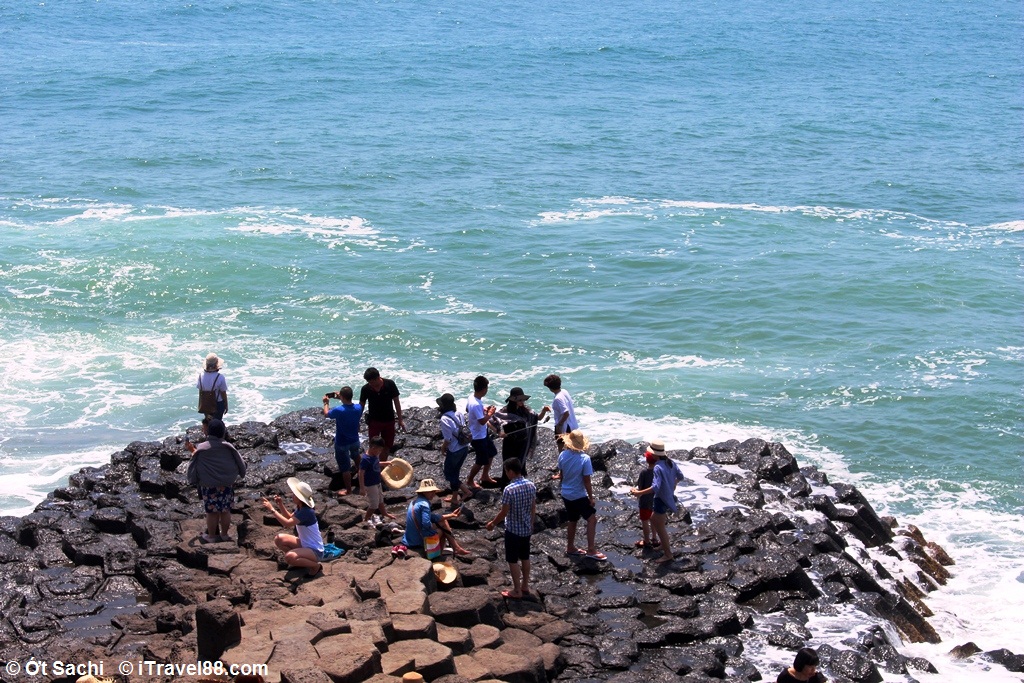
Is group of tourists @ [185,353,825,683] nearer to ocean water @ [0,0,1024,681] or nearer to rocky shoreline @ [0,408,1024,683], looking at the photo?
rocky shoreline @ [0,408,1024,683]

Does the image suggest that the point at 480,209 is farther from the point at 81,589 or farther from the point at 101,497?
the point at 81,589

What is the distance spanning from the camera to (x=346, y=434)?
15.1 m

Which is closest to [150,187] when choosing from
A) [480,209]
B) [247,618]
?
[480,209]

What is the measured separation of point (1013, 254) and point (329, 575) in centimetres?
2777

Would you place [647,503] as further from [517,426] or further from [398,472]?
[398,472]

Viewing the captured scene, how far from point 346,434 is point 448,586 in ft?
10.4

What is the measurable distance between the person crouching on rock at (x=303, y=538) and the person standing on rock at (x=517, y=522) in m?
2.10

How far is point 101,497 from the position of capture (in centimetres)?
1650

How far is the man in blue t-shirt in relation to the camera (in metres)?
14.8

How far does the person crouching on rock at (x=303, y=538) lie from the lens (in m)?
12.6

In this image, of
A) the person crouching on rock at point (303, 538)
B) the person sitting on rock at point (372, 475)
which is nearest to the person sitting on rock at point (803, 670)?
the person crouching on rock at point (303, 538)

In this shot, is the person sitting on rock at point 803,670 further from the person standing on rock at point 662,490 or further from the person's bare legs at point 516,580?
the person standing on rock at point 662,490

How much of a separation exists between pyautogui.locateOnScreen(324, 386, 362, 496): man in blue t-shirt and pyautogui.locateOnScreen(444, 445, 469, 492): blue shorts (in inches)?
48.9

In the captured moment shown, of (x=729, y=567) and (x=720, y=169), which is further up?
(x=720, y=169)
